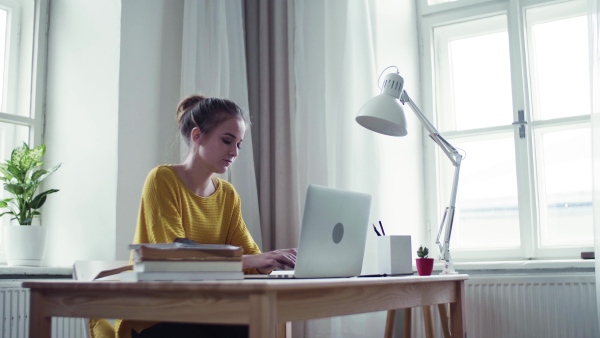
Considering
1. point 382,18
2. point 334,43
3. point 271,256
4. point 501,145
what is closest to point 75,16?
point 334,43

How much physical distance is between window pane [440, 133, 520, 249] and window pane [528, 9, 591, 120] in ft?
0.76

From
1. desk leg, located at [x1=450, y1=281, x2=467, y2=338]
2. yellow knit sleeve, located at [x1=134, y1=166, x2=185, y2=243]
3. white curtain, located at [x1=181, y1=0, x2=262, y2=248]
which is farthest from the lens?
white curtain, located at [x1=181, y1=0, x2=262, y2=248]

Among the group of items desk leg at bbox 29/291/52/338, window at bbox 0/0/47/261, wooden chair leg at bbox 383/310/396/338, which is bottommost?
wooden chair leg at bbox 383/310/396/338

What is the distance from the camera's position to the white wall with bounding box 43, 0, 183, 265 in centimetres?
278

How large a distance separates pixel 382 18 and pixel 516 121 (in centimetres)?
78

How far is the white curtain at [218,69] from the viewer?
3.04m

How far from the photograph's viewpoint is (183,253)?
1353mm

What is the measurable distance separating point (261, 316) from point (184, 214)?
957 mm

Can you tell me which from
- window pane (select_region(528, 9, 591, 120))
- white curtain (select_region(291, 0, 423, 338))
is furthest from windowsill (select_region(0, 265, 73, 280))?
window pane (select_region(528, 9, 591, 120))

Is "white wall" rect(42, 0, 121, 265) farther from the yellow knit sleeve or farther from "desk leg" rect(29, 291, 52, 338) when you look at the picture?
"desk leg" rect(29, 291, 52, 338)

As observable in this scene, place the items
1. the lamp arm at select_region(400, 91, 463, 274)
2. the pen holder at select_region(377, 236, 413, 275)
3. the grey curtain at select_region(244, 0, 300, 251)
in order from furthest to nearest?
the grey curtain at select_region(244, 0, 300, 251)
the lamp arm at select_region(400, 91, 463, 274)
the pen holder at select_region(377, 236, 413, 275)

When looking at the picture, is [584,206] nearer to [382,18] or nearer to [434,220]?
[434,220]

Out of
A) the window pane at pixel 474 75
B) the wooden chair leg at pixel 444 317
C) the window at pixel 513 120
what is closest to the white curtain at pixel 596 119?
the window at pixel 513 120

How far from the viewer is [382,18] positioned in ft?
10.7
